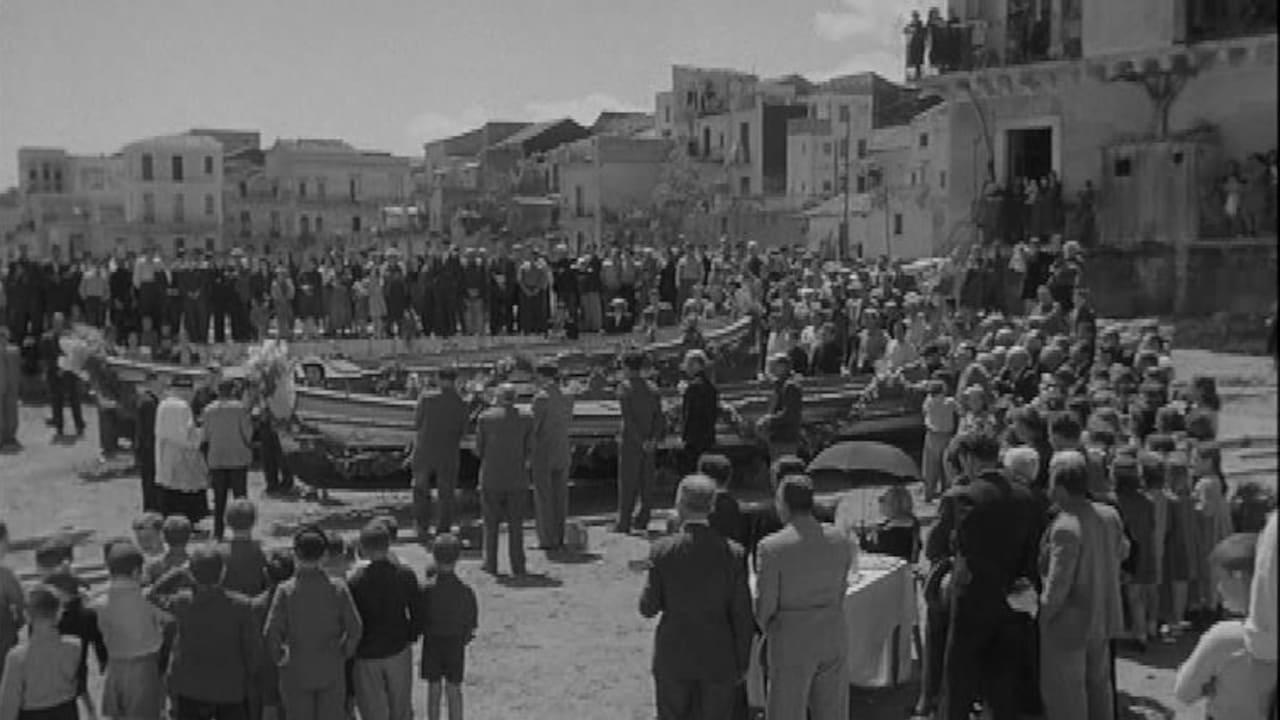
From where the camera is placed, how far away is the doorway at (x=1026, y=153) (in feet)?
84.7

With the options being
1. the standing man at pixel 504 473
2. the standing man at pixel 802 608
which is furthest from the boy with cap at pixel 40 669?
the standing man at pixel 504 473

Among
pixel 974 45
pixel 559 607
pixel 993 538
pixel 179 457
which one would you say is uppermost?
pixel 974 45

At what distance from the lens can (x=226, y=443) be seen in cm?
1318

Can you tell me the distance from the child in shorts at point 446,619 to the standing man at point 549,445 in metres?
5.15

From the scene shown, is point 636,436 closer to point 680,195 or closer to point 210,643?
point 210,643

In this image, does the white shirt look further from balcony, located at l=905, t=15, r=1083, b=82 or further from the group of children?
balcony, located at l=905, t=15, r=1083, b=82

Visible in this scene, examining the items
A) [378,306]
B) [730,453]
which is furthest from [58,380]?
[730,453]

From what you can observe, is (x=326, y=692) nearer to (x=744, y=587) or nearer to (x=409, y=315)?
(x=744, y=587)

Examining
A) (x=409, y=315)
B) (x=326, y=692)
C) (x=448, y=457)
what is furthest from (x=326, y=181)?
(x=326, y=692)

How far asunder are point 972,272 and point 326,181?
67390 mm

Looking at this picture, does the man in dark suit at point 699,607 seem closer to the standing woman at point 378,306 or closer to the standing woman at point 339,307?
the standing woman at point 378,306

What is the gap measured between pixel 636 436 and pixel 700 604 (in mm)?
6882

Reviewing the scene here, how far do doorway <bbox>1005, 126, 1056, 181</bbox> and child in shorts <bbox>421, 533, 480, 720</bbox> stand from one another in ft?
66.1

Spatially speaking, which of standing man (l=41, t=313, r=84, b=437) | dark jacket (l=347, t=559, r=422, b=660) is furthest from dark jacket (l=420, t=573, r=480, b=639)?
standing man (l=41, t=313, r=84, b=437)
